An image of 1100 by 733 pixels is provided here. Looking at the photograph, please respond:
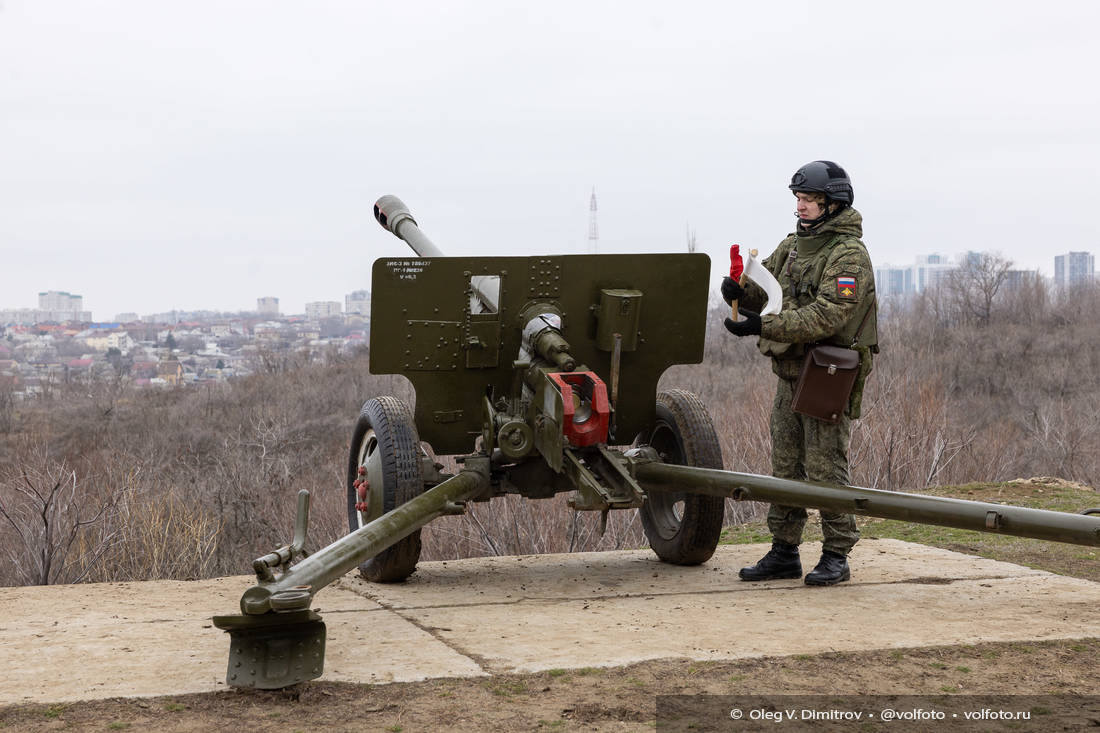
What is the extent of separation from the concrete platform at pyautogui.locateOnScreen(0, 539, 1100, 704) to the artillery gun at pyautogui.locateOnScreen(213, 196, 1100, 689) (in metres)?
0.43

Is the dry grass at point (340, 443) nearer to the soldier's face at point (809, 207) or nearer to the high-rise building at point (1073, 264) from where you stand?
the soldier's face at point (809, 207)

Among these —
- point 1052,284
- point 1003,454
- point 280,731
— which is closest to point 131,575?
point 280,731

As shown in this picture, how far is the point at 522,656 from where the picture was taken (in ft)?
15.5

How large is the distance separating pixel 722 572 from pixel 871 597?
0.98 metres

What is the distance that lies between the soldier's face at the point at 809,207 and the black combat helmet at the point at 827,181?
0.13 ft

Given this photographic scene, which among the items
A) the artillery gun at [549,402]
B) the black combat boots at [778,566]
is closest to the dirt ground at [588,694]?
the artillery gun at [549,402]

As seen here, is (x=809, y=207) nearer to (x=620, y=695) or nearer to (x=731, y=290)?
(x=731, y=290)

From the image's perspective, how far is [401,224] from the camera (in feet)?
25.3

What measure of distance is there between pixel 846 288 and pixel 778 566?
155 centimetres

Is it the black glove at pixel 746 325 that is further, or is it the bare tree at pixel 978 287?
the bare tree at pixel 978 287

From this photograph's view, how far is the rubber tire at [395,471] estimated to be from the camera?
620 cm

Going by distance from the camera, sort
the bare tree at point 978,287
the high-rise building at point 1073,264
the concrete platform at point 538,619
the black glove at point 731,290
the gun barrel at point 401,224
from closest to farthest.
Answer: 1. the concrete platform at point 538,619
2. the black glove at point 731,290
3. the gun barrel at point 401,224
4. the bare tree at point 978,287
5. the high-rise building at point 1073,264

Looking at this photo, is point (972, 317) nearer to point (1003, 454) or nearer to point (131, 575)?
point (1003, 454)

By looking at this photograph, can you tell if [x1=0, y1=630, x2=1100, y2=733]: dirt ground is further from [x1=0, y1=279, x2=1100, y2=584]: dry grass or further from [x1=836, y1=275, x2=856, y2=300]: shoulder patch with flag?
[x1=0, y1=279, x2=1100, y2=584]: dry grass
